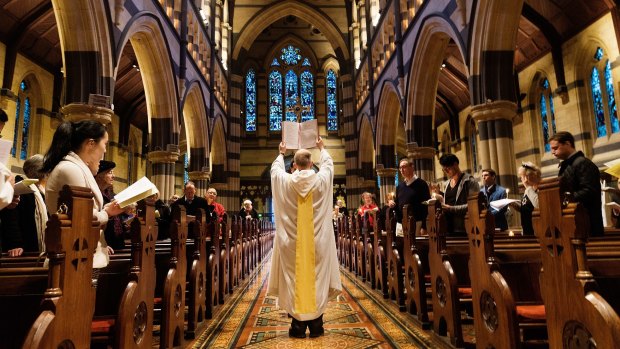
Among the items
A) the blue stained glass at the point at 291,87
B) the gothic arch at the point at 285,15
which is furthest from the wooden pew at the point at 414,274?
the blue stained glass at the point at 291,87

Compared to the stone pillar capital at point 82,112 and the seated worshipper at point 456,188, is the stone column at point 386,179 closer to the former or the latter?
the stone pillar capital at point 82,112

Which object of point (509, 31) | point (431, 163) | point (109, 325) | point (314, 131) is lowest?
point (109, 325)

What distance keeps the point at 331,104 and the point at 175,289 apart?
21284 millimetres

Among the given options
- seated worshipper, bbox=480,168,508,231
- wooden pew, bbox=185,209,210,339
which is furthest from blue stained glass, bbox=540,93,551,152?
wooden pew, bbox=185,209,210,339

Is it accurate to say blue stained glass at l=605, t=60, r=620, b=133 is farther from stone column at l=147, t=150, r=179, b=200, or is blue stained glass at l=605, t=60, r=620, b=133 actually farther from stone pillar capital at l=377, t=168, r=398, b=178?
stone column at l=147, t=150, r=179, b=200

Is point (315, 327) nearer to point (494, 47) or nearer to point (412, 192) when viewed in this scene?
point (412, 192)

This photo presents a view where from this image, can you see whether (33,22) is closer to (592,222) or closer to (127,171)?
(127,171)

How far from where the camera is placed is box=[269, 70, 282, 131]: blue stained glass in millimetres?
23172

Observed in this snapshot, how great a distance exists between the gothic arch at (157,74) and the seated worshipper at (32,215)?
24.6 feet

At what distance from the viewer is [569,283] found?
5.51 feet

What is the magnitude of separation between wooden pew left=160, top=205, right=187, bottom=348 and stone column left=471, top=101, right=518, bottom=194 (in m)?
6.56

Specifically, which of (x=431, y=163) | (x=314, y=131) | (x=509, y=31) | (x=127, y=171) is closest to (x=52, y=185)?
(x=314, y=131)

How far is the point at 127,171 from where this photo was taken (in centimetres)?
1834

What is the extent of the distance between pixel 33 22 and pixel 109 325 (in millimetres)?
11462
